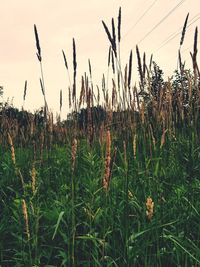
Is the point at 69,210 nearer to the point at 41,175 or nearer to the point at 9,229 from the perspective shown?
the point at 9,229

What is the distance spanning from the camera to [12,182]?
3840 mm

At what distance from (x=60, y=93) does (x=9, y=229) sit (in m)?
1.80

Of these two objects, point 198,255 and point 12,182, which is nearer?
point 198,255

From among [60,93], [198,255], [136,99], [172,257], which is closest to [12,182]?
[60,93]

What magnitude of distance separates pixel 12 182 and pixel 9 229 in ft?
4.03

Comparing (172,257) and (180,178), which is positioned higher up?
(180,178)

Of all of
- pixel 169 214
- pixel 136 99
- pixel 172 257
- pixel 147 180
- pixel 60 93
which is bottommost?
pixel 172 257

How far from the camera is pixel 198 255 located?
5.43 feet

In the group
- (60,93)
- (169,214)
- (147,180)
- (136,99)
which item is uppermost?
(60,93)

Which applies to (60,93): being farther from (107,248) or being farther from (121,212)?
(107,248)

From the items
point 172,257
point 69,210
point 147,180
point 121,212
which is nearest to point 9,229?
point 69,210

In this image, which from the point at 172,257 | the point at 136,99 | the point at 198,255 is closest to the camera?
the point at 198,255

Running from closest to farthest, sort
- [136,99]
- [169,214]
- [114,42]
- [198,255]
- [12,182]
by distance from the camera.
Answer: [198,255] → [169,214] → [114,42] → [136,99] → [12,182]

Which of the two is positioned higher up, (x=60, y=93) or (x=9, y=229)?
(x=60, y=93)
